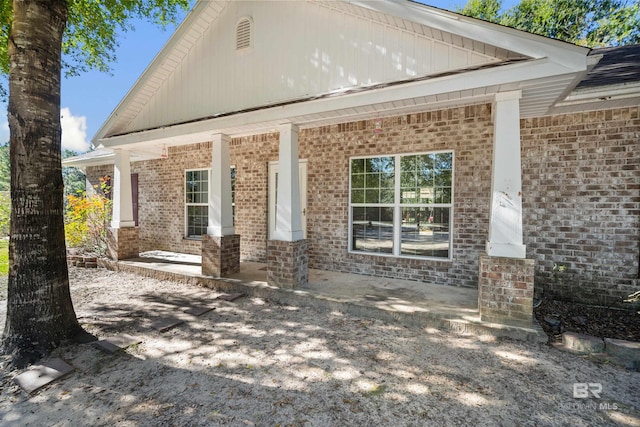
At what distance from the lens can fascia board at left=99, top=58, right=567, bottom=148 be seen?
319 centimetres

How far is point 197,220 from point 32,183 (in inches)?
204

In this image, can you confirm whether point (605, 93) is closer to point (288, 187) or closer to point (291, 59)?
point (291, 59)

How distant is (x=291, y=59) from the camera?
4.69 metres

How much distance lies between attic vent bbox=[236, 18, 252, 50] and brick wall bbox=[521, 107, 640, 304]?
4.86 metres

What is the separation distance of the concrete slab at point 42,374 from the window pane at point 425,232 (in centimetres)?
505

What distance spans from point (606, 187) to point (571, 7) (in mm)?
16247

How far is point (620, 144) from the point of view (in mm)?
4254

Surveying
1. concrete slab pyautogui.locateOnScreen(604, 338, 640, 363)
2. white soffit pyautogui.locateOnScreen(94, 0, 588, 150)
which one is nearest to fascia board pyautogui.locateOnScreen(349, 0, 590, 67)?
white soffit pyautogui.locateOnScreen(94, 0, 588, 150)

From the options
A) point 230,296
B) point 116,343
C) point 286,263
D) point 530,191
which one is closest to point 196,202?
point 230,296

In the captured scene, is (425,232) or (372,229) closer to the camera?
(425,232)

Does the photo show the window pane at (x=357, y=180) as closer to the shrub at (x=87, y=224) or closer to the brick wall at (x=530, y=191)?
the brick wall at (x=530, y=191)

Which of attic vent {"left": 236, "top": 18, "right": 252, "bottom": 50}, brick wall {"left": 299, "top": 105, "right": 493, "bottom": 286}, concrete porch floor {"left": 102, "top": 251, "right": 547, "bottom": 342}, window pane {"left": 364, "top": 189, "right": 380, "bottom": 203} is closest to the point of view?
concrete porch floor {"left": 102, "top": 251, "right": 547, "bottom": 342}

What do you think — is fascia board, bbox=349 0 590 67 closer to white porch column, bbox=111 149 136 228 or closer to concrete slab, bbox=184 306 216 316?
concrete slab, bbox=184 306 216 316

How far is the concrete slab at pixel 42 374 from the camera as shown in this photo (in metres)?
2.61
